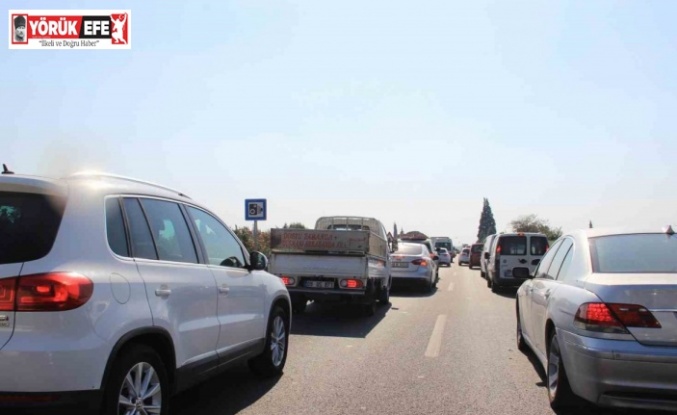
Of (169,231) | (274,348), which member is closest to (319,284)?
(274,348)

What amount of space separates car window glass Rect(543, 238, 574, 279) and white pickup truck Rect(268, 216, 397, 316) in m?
4.72

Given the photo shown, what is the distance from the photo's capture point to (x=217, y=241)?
564 centimetres

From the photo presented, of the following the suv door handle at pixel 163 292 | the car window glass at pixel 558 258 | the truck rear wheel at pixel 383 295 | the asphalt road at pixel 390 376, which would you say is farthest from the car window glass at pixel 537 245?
the suv door handle at pixel 163 292

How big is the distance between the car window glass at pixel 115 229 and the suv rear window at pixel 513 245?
15094 mm

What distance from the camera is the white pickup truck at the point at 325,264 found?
10.7 metres

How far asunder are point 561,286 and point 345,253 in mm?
5846

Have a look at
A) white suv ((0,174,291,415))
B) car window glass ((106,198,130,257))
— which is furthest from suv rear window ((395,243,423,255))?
car window glass ((106,198,130,257))

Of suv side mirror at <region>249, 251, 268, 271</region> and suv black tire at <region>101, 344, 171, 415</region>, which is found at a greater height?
suv side mirror at <region>249, 251, 268, 271</region>

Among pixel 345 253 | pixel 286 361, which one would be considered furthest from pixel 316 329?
pixel 286 361

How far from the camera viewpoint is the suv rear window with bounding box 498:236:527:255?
17.6 metres

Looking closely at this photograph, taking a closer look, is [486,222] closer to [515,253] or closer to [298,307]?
[515,253]

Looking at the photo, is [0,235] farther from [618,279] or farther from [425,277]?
[425,277]

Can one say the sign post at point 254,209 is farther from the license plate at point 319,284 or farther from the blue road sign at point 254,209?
the license plate at point 319,284

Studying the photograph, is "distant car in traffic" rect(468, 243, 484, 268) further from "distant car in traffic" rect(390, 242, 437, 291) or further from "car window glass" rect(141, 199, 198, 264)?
"car window glass" rect(141, 199, 198, 264)
